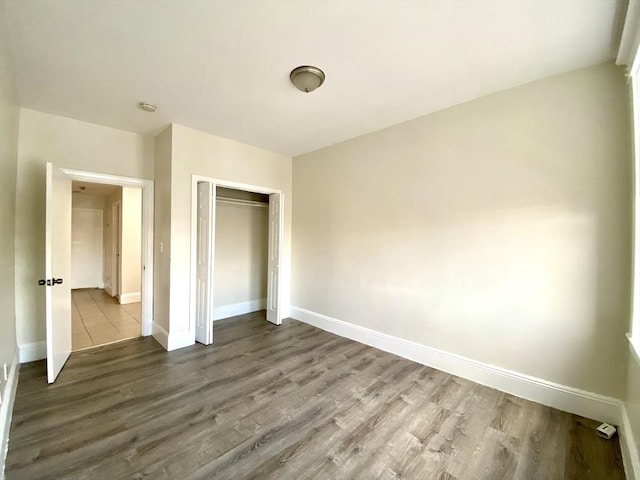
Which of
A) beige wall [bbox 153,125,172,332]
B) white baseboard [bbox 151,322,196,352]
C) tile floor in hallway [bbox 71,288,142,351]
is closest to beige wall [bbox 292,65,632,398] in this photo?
white baseboard [bbox 151,322,196,352]

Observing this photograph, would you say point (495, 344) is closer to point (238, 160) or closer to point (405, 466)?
point (405, 466)

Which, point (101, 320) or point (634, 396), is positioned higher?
point (634, 396)

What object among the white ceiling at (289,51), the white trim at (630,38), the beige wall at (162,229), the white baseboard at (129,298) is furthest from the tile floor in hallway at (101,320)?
the white trim at (630,38)

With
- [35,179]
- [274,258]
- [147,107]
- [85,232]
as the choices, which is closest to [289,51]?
[147,107]

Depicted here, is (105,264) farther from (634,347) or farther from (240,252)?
(634,347)

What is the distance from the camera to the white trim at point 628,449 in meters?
1.45

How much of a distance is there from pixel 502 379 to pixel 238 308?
3.85 meters

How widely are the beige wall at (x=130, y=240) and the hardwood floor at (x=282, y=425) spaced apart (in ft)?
9.38

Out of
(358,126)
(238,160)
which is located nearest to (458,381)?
(358,126)

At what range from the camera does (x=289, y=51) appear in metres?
1.92

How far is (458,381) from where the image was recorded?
2.60 metres

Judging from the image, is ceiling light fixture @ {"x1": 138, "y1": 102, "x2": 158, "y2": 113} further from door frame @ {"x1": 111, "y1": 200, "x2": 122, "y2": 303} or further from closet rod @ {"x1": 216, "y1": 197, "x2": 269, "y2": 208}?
door frame @ {"x1": 111, "y1": 200, "x2": 122, "y2": 303}

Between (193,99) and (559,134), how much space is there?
3.32 meters

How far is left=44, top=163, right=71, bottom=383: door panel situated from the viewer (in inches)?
95.0
